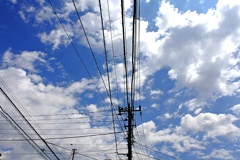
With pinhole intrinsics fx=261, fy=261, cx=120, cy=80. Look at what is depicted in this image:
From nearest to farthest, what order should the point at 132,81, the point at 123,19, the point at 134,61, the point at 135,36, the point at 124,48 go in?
the point at 123,19 < the point at 135,36 < the point at 124,48 < the point at 134,61 < the point at 132,81

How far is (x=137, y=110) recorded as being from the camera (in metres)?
22.9

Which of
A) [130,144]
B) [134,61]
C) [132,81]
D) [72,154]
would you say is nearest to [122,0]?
[134,61]

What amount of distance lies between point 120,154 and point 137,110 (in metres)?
4.02

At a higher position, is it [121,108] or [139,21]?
[121,108]

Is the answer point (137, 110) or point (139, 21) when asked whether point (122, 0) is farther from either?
point (137, 110)

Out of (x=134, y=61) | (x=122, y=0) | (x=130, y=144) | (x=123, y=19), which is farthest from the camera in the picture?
(x=130, y=144)

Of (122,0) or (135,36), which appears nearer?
(122,0)

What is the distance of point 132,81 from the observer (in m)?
11.6

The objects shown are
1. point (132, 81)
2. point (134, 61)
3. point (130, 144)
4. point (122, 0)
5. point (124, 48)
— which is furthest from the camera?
point (130, 144)

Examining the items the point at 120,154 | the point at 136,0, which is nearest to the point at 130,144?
the point at 120,154

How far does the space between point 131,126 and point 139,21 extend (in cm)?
1630

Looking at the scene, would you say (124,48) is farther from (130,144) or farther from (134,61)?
(130,144)

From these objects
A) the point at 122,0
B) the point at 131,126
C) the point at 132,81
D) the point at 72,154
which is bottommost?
the point at 122,0

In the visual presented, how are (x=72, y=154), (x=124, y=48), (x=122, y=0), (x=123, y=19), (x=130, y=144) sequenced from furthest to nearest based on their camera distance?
(x=72, y=154) → (x=130, y=144) → (x=124, y=48) → (x=123, y=19) → (x=122, y=0)
